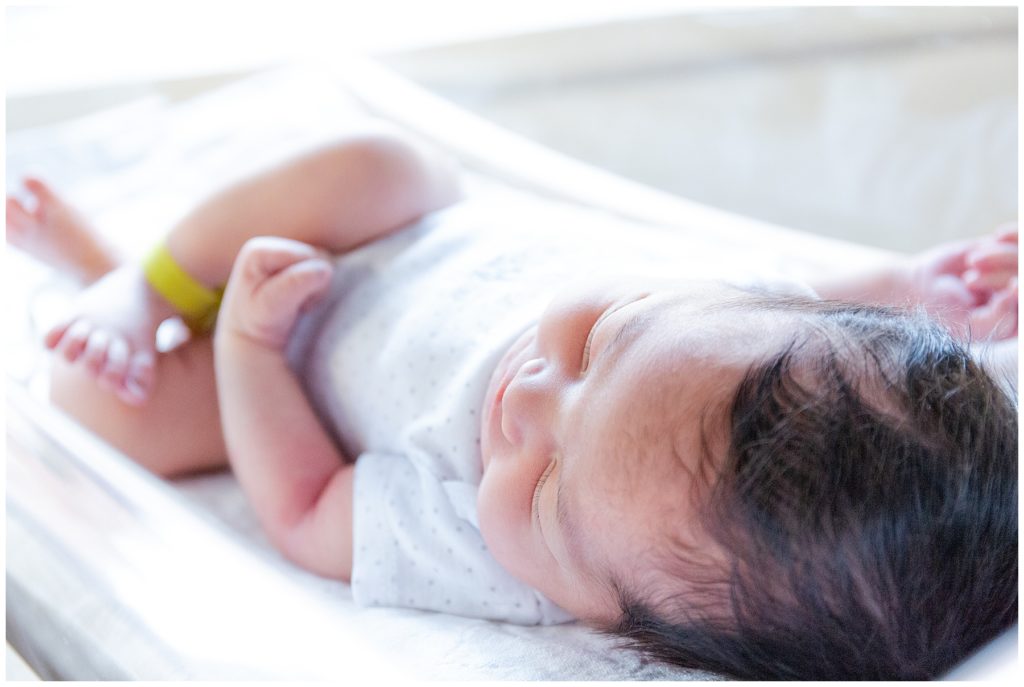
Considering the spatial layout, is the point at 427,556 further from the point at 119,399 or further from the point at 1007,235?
the point at 1007,235

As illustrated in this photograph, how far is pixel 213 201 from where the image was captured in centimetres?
87

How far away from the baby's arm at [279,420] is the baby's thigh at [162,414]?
0.04 metres

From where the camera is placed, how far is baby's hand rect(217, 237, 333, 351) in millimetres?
799

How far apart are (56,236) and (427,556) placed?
19.5 inches

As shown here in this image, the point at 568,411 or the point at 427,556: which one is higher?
the point at 568,411

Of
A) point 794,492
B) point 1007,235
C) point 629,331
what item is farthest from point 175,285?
point 1007,235

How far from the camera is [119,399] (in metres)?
0.83

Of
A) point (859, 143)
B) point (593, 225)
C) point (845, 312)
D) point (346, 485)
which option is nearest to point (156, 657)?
point (346, 485)

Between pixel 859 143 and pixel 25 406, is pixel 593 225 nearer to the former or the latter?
pixel 25 406

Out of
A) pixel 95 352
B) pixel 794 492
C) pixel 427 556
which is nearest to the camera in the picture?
pixel 794 492

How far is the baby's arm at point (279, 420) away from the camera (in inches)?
29.7

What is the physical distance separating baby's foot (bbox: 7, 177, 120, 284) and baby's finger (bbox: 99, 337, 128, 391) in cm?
18

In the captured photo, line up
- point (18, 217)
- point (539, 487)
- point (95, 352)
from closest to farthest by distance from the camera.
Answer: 1. point (539, 487)
2. point (95, 352)
3. point (18, 217)

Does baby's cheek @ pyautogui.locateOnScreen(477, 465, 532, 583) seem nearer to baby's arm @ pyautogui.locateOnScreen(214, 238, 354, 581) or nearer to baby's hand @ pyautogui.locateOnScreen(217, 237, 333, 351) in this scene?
baby's arm @ pyautogui.locateOnScreen(214, 238, 354, 581)
